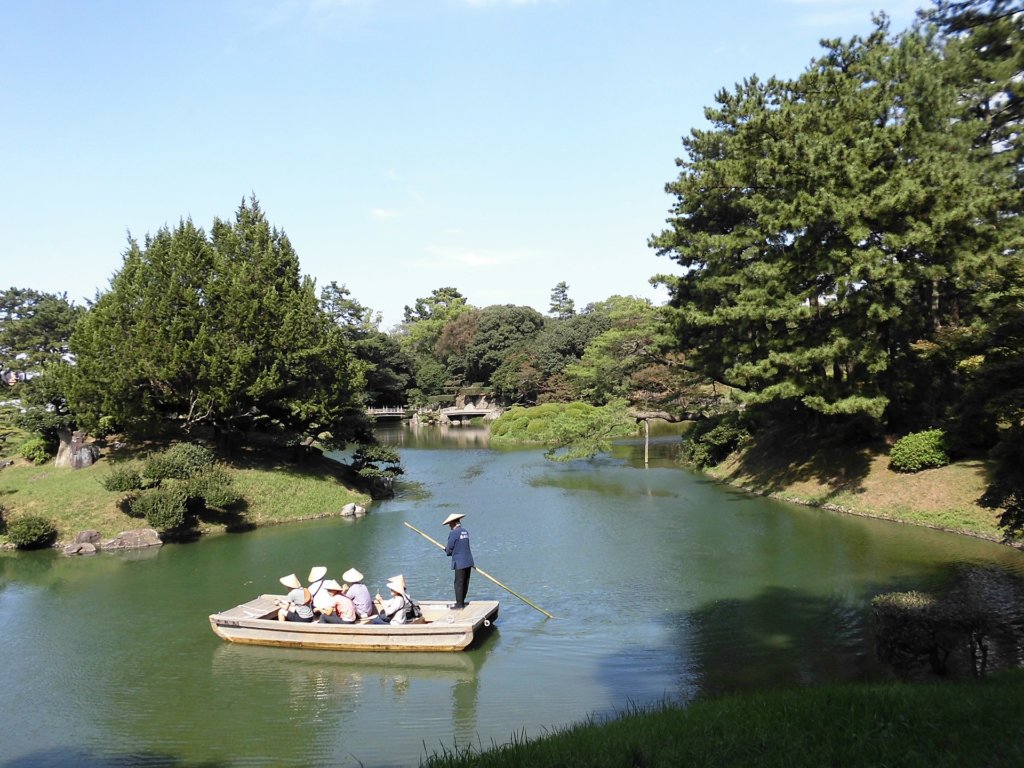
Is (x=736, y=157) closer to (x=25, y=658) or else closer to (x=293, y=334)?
(x=293, y=334)

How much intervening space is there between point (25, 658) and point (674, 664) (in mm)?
9923

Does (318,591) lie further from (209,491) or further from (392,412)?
(392,412)

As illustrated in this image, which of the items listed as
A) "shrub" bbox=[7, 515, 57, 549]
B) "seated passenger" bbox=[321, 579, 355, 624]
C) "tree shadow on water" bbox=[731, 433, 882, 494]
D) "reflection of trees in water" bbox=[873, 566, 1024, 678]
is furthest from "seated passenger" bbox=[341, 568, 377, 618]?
"tree shadow on water" bbox=[731, 433, 882, 494]

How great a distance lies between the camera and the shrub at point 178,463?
20.9m

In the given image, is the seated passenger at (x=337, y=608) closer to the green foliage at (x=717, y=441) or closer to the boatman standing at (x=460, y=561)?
the boatman standing at (x=460, y=561)

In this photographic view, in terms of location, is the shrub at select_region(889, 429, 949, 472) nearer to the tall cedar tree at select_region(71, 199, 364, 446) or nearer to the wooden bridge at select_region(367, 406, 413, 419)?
the tall cedar tree at select_region(71, 199, 364, 446)

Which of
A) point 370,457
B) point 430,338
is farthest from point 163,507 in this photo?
point 430,338

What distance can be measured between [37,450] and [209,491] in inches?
343

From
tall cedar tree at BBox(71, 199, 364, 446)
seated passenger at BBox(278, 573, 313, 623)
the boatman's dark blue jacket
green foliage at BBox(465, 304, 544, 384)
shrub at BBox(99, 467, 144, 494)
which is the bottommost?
seated passenger at BBox(278, 573, 313, 623)

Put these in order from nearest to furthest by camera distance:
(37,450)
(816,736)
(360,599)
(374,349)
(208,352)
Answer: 1. (816,736)
2. (360,599)
3. (208,352)
4. (37,450)
5. (374,349)

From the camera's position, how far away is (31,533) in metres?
19.1

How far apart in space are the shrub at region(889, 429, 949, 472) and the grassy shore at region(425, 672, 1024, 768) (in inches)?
597

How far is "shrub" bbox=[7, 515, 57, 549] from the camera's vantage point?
18969 mm

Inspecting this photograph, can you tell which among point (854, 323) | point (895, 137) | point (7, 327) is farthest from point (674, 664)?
point (7, 327)
